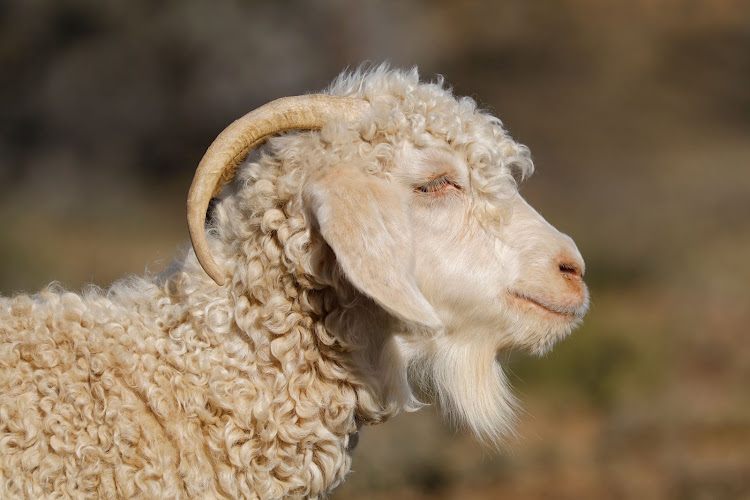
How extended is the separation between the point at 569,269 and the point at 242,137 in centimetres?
119

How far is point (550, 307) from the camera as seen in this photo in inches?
124

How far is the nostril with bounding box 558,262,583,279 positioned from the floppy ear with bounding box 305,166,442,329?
0.58 m

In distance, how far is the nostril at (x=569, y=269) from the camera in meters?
3.13

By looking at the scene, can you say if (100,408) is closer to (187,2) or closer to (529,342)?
(529,342)

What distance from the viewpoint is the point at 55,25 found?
1939 centimetres

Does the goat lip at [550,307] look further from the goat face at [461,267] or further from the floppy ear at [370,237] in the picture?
the floppy ear at [370,237]

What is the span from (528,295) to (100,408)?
1.43m

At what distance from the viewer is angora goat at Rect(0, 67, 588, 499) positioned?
272cm

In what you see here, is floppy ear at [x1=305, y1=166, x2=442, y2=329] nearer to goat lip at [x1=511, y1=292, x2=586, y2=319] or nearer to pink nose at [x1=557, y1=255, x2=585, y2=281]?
goat lip at [x1=511, y1=292, x2=586, y2=319]

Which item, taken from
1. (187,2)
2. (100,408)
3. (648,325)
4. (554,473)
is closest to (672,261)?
(648,325)

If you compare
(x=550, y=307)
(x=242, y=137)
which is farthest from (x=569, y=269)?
(x=242, y=137)

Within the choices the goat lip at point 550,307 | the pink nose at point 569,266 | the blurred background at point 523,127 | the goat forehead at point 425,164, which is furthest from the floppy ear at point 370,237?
the blurred background at point 523,127

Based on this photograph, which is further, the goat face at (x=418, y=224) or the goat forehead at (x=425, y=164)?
the goat forehead at (x=425, y=164)

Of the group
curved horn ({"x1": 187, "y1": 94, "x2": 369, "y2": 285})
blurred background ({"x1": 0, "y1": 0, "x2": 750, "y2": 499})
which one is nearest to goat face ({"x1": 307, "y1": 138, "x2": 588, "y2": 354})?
curved horn ({"x1": 187, "y1": 94, "x2": 369, "y2": 285})
